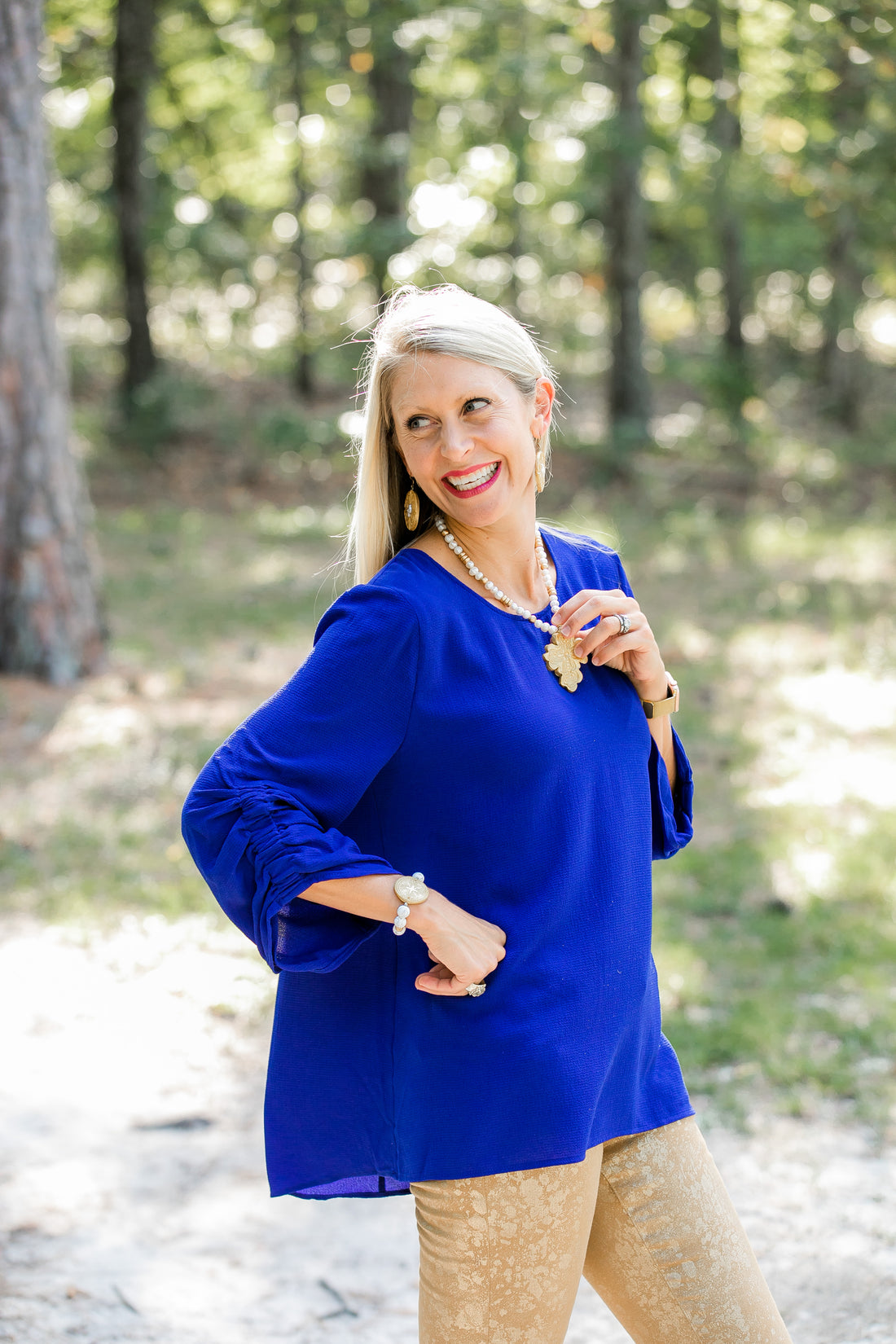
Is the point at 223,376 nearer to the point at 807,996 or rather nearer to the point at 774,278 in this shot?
the point at 774,278

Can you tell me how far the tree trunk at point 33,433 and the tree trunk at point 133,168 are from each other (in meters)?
9.48

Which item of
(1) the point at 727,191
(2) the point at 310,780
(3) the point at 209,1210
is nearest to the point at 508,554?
(2) the point at 310,780

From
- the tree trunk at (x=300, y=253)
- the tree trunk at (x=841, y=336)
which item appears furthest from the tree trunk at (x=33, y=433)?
the tree trunk at (x=841, y=336)

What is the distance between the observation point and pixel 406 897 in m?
1.74

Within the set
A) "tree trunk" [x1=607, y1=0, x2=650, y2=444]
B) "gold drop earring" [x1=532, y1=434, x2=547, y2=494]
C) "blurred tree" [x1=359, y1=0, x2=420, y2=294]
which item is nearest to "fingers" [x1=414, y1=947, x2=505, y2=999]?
"gold drop earring" [x1=532, y1=434, x2=547, y2=494]

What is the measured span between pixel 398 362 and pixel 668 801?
92 cm

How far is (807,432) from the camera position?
1953 cm

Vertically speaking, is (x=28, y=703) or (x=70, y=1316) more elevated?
(x=70, y=1316)

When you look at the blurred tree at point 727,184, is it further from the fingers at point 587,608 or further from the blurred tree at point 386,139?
the fingers at point 587,608

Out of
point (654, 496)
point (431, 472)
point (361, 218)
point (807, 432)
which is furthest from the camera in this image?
point (361, 218)

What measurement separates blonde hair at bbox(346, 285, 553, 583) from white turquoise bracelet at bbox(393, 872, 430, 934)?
555mm

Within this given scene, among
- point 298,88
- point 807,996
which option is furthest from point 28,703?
point 298,88

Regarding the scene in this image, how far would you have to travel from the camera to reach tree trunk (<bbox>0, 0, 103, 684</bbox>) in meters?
7.41

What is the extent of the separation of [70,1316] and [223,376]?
19515 mm
